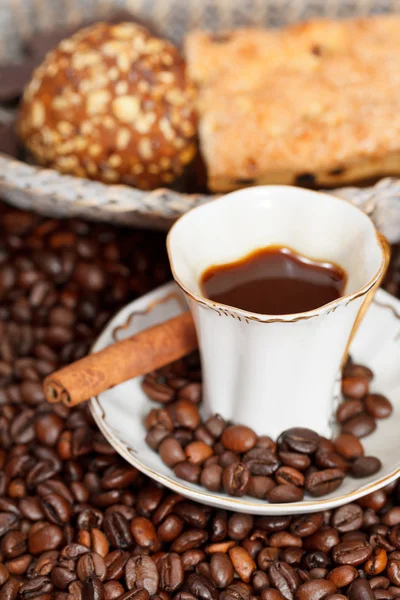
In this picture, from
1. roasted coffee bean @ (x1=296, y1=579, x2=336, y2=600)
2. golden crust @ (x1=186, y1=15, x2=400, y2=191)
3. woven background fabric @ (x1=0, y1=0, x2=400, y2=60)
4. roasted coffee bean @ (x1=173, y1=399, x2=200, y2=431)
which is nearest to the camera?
roasted coffee bean @ (x1=296, y1=579, x2=336, y2=600)

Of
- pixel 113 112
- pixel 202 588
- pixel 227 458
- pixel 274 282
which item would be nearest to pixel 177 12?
pixel 113 112

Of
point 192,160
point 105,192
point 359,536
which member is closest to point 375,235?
point 359,536

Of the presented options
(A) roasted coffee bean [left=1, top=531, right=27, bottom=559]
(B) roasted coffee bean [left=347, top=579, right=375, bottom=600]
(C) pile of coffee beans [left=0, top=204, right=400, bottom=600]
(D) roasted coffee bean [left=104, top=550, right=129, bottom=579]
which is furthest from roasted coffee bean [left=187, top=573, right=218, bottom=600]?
(A) roasted coffee bean [left=1, top=531, right=27, bottom=559]

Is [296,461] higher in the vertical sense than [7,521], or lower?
higher

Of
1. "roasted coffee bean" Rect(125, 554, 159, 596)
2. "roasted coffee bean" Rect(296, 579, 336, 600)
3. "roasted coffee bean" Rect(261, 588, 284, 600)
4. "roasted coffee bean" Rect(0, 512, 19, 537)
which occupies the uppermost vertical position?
"roasted coffee bean" Rect(296, 579, 336, 600)

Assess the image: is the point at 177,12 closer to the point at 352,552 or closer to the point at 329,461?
the point at 329,461

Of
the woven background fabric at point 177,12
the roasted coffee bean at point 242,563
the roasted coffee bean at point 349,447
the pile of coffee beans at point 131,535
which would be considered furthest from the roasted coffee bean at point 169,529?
the woven background fabric at point 177,12

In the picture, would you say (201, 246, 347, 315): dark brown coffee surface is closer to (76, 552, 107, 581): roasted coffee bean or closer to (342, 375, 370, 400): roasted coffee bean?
(342, 375, 370, 400): roasted coffee bean
